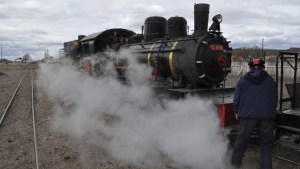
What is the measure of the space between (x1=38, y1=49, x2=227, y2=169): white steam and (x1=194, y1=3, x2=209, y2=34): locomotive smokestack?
63.3 inches

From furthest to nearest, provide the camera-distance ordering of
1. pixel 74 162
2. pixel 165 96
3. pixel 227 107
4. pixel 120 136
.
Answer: pixel 165 96
pixel 120 136
pixel 227 107
pixel 74 162

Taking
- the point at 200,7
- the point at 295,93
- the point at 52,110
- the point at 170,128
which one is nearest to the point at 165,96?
the point at 170,128

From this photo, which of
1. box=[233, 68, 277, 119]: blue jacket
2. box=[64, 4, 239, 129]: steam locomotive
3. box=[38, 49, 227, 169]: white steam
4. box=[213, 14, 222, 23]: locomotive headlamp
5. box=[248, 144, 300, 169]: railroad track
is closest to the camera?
box=[233, 68, 277, 119]: blue jacket

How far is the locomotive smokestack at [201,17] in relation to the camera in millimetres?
7891

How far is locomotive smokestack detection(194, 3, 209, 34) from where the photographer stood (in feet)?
25.9

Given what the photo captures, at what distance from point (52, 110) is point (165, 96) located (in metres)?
4.68

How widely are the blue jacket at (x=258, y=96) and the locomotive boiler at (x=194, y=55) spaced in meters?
2.45

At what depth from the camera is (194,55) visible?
25.1 feet

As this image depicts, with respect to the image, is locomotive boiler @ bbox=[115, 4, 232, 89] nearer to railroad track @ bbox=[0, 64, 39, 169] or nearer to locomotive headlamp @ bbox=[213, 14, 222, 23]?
locomotive headlamp @ bbox=[213, 14, 222, 23]

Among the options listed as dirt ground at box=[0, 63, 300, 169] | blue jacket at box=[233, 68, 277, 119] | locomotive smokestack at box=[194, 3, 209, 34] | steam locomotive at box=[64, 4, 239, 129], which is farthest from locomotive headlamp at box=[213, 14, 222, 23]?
blue jacket at box=[233, 68, 277, 119]

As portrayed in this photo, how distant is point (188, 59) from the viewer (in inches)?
307

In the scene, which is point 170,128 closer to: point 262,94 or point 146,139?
point 146,139

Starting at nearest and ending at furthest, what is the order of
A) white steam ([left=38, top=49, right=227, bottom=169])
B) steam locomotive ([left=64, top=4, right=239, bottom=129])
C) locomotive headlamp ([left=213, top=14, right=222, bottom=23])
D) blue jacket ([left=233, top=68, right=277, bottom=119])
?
1. blue jacket ([left=233, top=68, right=277, bottom=119])
2. white steam ([left=38, top=49, right=227, bottom=169])
3. steam locomotive ([left=64, top=4, right=239, bottom=129])
4. locomotive headlamp ([left=213, top=14, right=222, bottom=23])

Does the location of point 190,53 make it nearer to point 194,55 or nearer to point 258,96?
point 194,55
